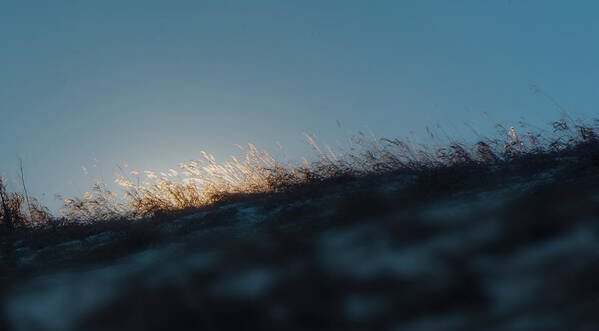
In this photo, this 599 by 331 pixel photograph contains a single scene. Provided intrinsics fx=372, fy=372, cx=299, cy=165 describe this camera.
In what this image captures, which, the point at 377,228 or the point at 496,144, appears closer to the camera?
the point at 377,228

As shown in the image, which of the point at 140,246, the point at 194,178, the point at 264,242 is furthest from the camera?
the point at 194,178

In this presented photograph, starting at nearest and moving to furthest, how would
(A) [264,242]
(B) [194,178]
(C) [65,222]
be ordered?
1. (A) [264,242]
2. (C) [65,222]
3. (B) [194,178]

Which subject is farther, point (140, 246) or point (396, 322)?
point (140, 246)

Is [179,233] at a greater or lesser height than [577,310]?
greater

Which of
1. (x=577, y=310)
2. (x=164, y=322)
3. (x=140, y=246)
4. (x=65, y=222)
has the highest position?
(x=65, y=222)

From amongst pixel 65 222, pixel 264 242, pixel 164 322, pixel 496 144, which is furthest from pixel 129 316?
pixel 65 222

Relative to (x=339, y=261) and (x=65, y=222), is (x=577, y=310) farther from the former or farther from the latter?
(x=65, y=222)

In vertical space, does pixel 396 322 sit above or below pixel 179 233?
below

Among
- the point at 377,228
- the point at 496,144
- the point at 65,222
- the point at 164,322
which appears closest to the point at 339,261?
the point at 377,228

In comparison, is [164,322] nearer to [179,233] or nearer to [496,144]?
[179,233]
